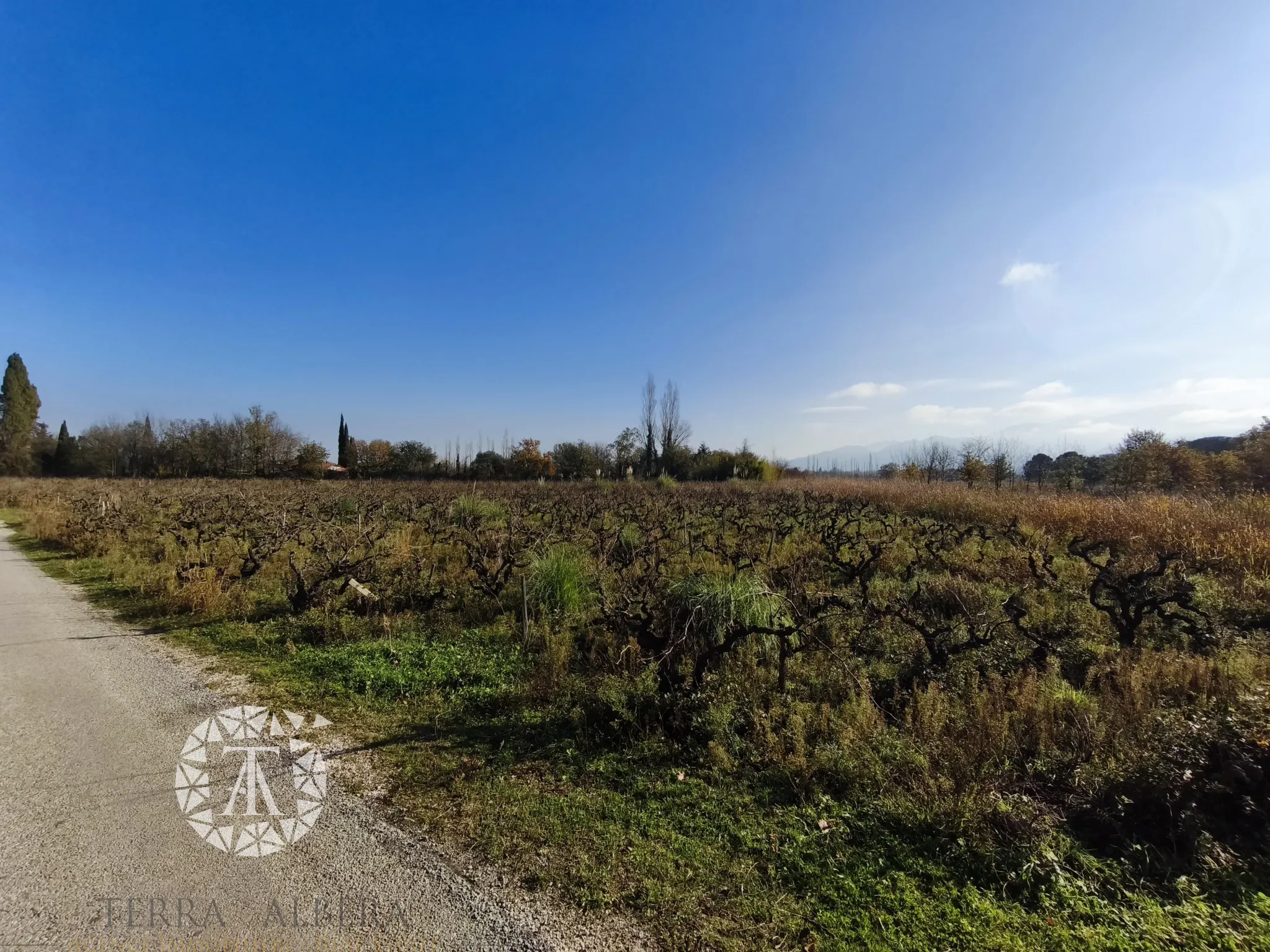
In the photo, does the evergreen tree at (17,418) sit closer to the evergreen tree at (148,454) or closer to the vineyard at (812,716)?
the evergreen tree at (148,454)

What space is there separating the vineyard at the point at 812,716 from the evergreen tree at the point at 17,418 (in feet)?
162

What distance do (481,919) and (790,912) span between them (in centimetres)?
132

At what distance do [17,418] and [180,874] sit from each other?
211ft

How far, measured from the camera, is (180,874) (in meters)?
2.36

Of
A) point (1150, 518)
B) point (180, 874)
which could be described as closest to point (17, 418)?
point (180, 874)

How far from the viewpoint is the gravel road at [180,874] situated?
6.77 feet

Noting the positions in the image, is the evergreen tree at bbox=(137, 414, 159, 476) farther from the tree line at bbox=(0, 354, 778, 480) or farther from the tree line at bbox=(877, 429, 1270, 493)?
the tree line at bbox=(877, 429, 1270, 493)

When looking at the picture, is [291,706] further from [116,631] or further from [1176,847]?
[1176,847]

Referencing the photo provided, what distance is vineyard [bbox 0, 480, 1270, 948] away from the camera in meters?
2.33

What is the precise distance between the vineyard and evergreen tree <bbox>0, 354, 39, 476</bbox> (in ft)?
162

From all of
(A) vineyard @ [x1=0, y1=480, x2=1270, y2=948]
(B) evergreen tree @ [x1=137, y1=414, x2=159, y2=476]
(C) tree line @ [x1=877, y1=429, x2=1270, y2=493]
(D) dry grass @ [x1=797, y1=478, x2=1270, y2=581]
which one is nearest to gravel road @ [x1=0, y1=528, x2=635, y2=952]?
(A) vineyard @ [x1=0, y1=480, x2=1270, y2=948]

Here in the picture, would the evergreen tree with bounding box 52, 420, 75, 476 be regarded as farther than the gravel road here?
Yes

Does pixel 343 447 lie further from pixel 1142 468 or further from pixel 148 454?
pixel 1142 468

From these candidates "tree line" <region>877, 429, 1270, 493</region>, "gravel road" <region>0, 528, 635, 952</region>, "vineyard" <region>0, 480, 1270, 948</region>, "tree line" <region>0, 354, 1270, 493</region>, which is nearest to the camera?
"gravel road" <region>0, 528, 635, 952</region>
